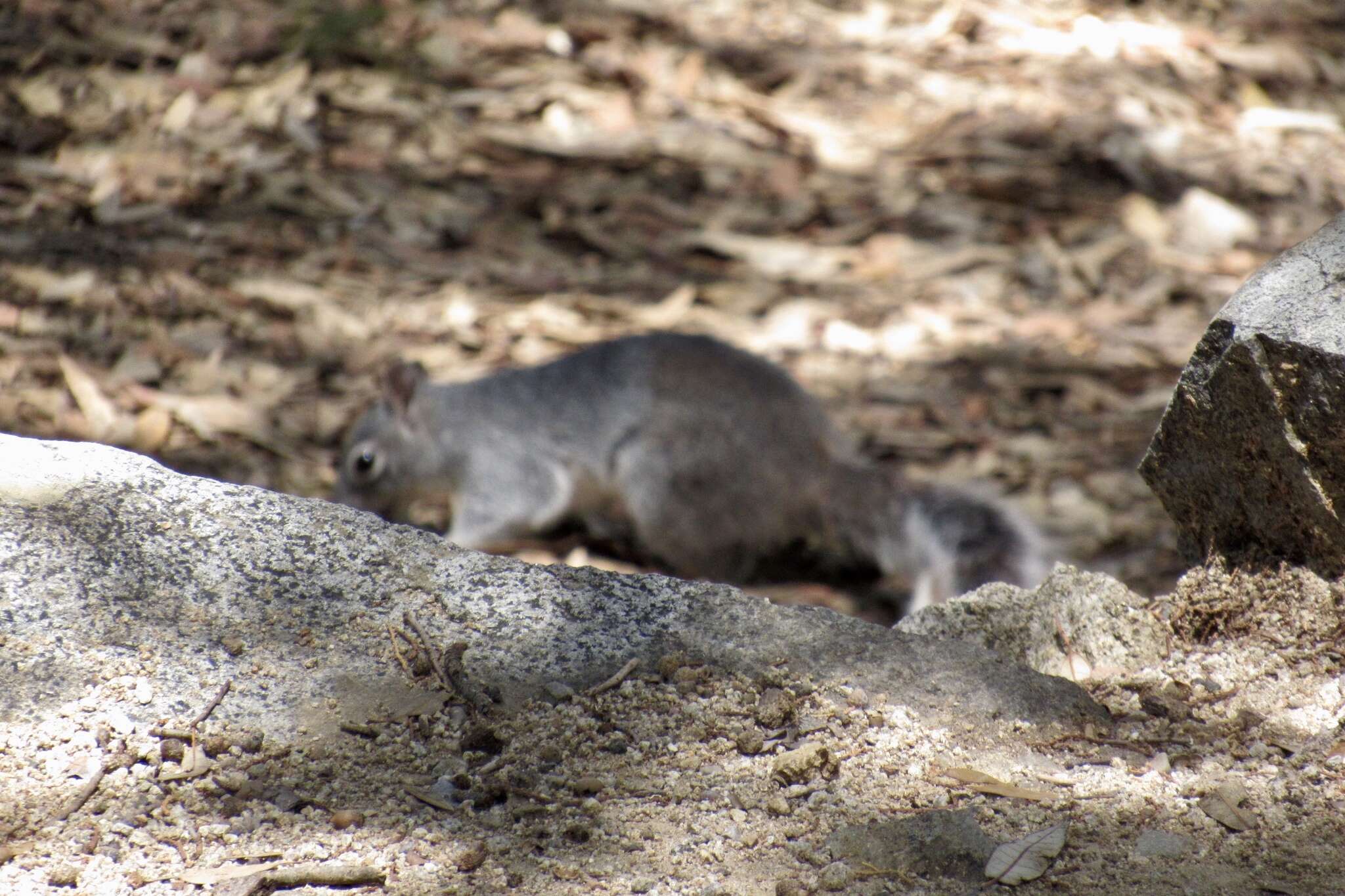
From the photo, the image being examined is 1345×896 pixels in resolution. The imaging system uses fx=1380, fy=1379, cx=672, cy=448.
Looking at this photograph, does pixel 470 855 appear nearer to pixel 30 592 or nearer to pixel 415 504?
pixel 30 592

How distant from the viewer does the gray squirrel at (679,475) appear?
456 centimetres

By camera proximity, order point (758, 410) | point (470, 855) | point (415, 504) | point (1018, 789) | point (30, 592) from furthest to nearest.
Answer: point (415, 504) → point (758, 410) → point (30, 592) → point (1018, 789) → point (470, 855)

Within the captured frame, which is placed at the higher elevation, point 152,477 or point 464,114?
point 152,477

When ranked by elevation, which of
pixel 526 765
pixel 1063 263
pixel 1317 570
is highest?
pixel 1317 570

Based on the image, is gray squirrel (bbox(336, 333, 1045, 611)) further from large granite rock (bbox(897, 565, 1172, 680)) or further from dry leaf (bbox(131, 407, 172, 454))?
large granite rock (bbox(897, 565, 1172, 680))

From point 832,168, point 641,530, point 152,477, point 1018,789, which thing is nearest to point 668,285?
point 832,168

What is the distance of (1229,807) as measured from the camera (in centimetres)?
178

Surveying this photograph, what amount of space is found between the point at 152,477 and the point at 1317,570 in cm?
185

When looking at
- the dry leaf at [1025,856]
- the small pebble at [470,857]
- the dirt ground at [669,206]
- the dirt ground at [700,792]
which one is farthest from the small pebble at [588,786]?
the dirt ground at [669,206]

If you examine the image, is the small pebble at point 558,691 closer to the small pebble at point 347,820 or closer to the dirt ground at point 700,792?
the dirt ground at point 700,792

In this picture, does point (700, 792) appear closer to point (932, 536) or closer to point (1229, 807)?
point (1229, 807)

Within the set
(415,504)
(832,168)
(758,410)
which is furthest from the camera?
(832,168)

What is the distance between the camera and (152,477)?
88.1 inches

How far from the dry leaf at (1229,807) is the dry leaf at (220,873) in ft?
3.86
